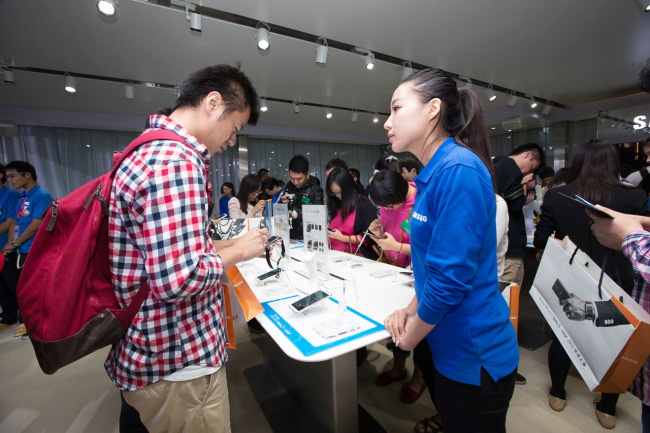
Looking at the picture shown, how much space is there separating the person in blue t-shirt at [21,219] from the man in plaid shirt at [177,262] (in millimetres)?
3151

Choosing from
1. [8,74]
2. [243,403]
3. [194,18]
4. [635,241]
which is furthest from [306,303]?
[8,74]

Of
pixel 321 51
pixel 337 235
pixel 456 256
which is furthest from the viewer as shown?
pixel 321 51

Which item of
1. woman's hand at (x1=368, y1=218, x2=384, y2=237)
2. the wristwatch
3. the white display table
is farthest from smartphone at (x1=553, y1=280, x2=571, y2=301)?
woman's hand at (x1=368, y1=218, x2=384, y2=237)

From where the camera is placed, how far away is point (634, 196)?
152 cm

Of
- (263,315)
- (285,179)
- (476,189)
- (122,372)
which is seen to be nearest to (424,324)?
(476,189)

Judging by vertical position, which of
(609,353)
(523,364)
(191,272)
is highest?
(191,272)

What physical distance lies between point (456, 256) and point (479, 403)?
41 centimetres

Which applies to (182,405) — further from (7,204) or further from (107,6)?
(7,204)

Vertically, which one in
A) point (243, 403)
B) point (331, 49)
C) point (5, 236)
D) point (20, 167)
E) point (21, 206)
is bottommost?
point (243, 403)

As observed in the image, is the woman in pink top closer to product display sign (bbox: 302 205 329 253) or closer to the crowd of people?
product display sign (bbox: 302 205 329 253)

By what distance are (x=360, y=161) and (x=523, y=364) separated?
747 cm

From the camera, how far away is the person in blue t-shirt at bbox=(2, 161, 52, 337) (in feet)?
9.46

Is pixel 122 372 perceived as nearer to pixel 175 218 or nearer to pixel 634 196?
pixel 175 218

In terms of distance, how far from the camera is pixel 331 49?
343 centimetres
